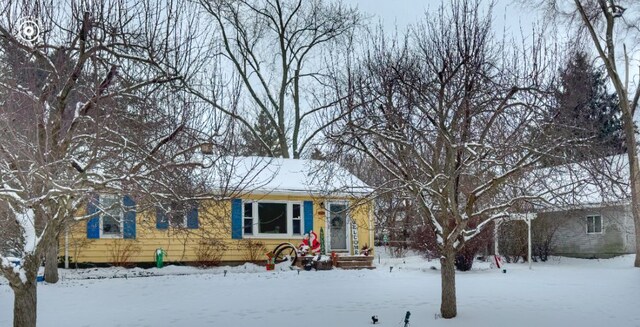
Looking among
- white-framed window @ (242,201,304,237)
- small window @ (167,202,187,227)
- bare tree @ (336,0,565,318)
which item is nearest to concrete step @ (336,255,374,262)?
white-framed window @ (242,201,304,237)

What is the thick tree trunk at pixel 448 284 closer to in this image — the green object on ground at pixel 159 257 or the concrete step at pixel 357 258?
the concrete step at pixel 357 258

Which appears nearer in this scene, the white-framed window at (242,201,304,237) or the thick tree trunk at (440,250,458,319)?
the thick tree trunk at (440,250,458,319)

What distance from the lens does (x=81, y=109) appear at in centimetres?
583

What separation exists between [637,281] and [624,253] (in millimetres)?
8486

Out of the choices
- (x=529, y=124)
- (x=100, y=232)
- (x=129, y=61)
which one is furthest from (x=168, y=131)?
(x=100, y=232)

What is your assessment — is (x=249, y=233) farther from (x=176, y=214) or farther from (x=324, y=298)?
(x=176, y=214)

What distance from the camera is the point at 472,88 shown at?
759 centimetres

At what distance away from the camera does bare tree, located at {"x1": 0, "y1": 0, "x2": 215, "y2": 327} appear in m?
5.45

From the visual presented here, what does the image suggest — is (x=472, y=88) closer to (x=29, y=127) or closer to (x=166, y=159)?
(x=166, y=159)

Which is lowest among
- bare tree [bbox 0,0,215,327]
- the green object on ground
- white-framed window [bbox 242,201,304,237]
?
the green object on ground

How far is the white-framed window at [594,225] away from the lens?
22.3m

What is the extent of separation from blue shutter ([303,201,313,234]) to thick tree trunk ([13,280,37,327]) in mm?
12316

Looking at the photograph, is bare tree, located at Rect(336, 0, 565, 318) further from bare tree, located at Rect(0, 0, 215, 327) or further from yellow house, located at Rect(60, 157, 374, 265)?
yellow house, located at Rect(60, 157, 374, 265)

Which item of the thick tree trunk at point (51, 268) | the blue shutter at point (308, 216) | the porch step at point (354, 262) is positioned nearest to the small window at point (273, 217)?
the blue shutter at point (308, 216)
